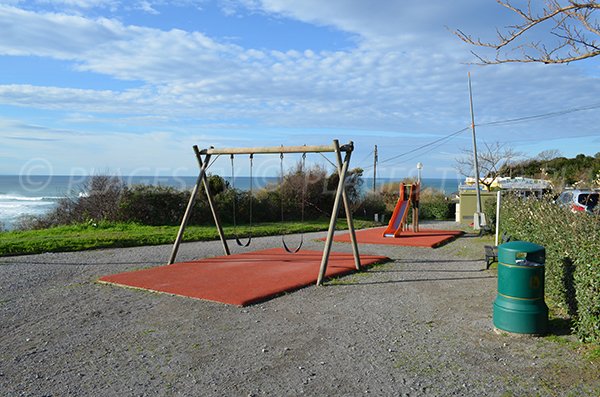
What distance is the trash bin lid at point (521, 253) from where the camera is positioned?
18.4 ft

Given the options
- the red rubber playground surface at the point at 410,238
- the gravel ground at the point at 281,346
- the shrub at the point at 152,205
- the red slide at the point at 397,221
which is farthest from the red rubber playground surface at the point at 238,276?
the shrub at the point at 152,205

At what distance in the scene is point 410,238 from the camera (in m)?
15.8

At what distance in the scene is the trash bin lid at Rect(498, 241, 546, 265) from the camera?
18.4 ft

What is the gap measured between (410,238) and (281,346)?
11.0 m

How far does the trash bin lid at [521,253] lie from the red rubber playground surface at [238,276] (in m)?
3.28

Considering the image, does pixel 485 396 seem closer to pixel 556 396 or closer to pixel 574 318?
A: pixel 556 396

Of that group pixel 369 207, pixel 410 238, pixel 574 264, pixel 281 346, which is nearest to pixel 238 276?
pixel 281 346

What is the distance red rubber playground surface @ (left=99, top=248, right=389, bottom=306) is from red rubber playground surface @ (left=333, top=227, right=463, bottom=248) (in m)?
3.18

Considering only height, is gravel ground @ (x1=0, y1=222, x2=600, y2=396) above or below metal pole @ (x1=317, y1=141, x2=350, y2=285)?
below

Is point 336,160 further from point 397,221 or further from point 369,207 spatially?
point 369,207

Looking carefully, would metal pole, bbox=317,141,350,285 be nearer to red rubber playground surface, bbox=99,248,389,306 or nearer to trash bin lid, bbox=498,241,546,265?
red rubber playground surface, bbox=99,248,389,306

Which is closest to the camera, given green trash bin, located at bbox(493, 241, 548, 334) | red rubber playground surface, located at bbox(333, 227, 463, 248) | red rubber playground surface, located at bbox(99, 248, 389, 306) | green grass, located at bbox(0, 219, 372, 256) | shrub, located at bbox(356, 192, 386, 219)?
green trash bin, located at bbox(493, 241, 548, 334)

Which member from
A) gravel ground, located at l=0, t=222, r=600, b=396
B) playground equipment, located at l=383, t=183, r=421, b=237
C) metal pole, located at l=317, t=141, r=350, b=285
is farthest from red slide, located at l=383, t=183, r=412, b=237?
gravel ground, located at l=0, t=222, r=600, b=396

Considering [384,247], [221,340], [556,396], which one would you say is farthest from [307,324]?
[384,247]
